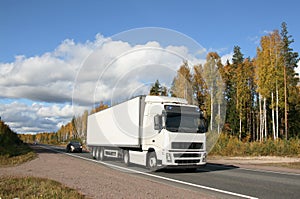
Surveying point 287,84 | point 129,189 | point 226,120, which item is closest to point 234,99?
point 226,120

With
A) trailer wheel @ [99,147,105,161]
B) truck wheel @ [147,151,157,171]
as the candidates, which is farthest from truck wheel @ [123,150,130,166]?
trailer wheel @ [99,147,105,161]

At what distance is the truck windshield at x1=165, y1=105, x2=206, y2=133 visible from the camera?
13.8 m

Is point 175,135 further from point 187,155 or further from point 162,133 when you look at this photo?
point 187,155

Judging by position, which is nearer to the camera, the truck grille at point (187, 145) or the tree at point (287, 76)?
the truck grille at point (187, 145)

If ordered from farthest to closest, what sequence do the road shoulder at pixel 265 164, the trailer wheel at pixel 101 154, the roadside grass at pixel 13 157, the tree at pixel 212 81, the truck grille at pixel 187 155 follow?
1. the tree at pixel 212 81
2. the trailer wheel at pixel 101 154
3. the roadside grass at pixel 13 157
4. the road shoulder at pixel 265 164
5. the truck grille at pixel 187 155

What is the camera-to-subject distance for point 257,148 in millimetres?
30750

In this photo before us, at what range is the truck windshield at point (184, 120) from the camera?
13.8 m

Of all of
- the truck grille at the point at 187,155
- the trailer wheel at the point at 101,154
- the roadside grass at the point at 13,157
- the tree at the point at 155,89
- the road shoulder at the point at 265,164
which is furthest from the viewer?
the tree at the point at 155,89

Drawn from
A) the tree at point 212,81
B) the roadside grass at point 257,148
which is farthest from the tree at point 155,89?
the roadside grass at point 257,148

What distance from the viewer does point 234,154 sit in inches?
1256

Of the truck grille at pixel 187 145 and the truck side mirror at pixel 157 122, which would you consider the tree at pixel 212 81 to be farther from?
the truck side mirror at pixel 157 122

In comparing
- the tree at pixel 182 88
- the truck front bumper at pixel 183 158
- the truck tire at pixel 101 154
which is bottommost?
the truck tire at pixel 101 154

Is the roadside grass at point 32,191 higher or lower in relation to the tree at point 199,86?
lower

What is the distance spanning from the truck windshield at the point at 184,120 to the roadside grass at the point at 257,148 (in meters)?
18.1
